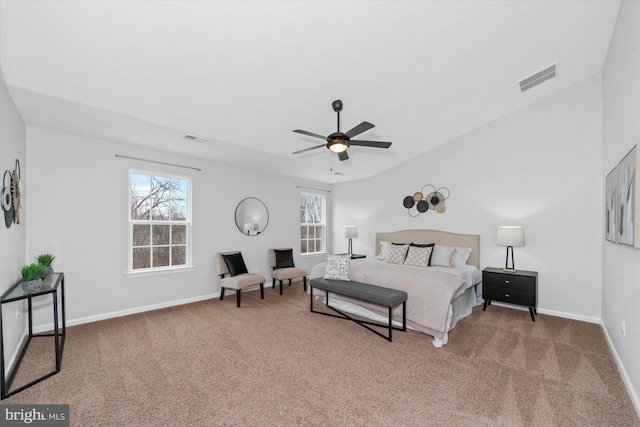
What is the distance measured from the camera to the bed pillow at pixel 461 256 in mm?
4664

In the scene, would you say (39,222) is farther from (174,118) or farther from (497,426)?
(497,426)

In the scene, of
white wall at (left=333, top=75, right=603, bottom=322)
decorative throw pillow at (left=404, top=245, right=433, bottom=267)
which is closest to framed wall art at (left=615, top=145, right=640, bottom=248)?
white wall at (left=333, top=75, right=603, bottom=322)

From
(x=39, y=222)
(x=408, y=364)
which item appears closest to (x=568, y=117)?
(x=408, y=364)

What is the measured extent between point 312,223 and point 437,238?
9.66ft

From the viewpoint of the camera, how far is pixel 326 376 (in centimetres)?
246

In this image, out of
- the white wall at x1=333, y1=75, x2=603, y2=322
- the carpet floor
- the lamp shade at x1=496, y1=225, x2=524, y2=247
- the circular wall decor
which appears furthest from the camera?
the circular wall decor

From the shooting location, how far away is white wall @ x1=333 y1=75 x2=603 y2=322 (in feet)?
12.5

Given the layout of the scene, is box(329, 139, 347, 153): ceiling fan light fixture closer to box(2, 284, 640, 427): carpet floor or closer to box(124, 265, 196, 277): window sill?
box(2, 284, 640, 427): carpet floor

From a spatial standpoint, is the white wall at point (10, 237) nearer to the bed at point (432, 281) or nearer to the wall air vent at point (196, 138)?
the wall air vent at point (196, 138)

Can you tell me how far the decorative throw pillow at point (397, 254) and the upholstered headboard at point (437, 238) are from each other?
0.53 m

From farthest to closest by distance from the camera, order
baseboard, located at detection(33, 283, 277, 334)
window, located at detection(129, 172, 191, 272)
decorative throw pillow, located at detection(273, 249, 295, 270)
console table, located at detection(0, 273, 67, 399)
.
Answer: decorative throw pillow, located at detection(273, 249, 295, 270), window, located at detection(129, 172, 191, 272), baseboard, located at detection(33, 283, 277, 334), console table, located at detection(0, 273, 67, 399)

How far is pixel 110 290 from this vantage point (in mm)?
3895

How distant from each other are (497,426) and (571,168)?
374cm

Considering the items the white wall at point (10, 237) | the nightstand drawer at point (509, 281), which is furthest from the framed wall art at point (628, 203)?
the white wall at point (10, 237)
